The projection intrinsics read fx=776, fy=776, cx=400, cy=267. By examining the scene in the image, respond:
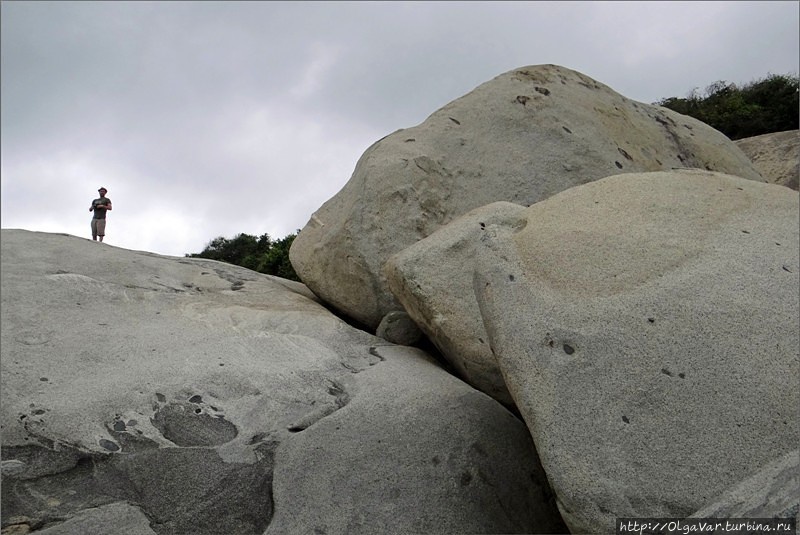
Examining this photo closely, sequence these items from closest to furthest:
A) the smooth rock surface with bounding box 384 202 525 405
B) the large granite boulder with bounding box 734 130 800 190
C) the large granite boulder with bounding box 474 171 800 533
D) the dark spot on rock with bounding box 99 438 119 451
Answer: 1. the large granite boulder with bounding box 474 171 800 533
2. the dark spot on rock with bounding box 99 438 119 451
3. the smooth rock surface with bounding box 384 202 525 405
4. the large granite boulder with bounding box 734 130 800 190

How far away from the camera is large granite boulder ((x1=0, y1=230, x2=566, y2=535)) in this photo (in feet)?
13.4

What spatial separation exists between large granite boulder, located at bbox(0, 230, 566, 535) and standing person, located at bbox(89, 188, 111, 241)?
551 centimetres

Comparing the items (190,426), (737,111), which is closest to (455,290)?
(190,426)

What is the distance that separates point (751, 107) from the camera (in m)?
14.0

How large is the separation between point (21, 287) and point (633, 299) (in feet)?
14.3

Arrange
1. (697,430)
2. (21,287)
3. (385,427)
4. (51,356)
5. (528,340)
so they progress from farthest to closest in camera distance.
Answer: (21,287) < (51,356) < (385,427) < (528,340) < (697,430)

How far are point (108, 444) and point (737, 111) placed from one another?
12.9 meters

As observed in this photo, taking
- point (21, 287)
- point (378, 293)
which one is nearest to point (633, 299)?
point (378, 293)

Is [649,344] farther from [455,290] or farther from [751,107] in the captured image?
[751,107]

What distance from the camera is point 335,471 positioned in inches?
169

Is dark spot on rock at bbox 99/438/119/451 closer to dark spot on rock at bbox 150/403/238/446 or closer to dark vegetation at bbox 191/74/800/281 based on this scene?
dark spot on rock at bbox 150/403/238/446

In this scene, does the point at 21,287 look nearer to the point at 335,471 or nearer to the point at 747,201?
the point at 335,471

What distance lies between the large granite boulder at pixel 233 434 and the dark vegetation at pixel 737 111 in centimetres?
572

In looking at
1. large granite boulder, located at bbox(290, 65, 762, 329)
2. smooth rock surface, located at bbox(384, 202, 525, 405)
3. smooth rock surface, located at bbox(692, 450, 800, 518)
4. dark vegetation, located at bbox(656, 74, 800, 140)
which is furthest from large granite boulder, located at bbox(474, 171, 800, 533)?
dark vegetation, located at bbox(656, 74, 800, 140)
